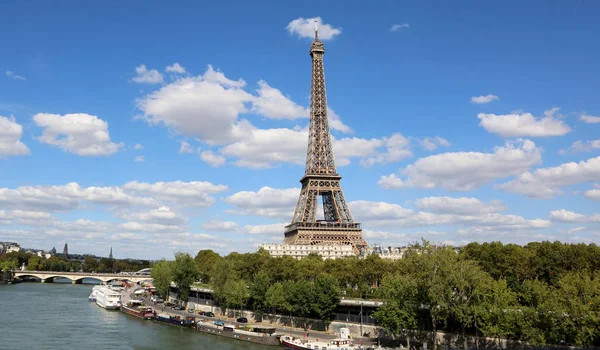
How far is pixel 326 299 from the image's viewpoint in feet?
183

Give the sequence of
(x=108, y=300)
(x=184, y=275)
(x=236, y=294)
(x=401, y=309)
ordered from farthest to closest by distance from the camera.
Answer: (x=108, y=300) → (x=184, y=275) → (x=236, y=294) → (x=401, y=309)

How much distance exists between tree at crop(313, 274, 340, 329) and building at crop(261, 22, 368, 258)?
140ft

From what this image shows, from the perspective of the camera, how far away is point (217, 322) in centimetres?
6284

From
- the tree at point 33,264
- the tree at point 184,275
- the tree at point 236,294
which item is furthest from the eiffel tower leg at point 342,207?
the tree at point 33,264

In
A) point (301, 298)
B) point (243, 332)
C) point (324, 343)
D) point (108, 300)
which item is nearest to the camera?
point (324, 343)

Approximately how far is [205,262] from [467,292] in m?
76.2

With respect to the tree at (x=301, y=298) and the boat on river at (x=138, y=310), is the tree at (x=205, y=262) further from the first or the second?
the tree at (x=301, y=298)

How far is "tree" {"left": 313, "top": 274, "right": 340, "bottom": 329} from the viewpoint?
2196 inches

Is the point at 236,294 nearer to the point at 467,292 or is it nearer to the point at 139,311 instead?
the point at 139,311

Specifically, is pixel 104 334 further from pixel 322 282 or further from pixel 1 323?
pixel 322 282

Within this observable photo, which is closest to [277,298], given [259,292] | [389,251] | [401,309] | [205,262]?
[259,292]

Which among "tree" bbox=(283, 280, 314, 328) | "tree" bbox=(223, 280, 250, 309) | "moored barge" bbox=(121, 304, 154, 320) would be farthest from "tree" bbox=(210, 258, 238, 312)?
"tree" bbox=(283, 280, 314, 328)

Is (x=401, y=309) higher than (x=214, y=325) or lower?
higher

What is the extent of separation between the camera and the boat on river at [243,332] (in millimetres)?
53562
